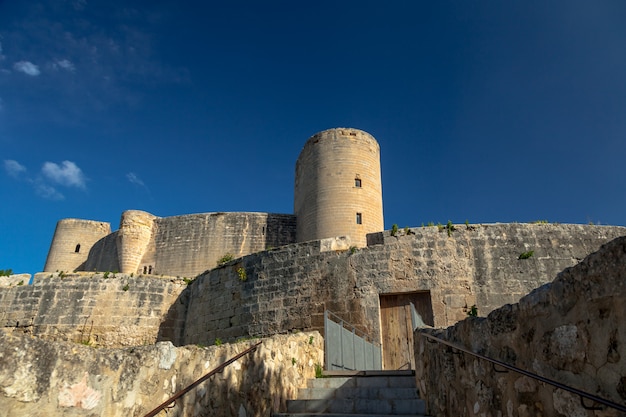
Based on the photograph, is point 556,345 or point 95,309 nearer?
point 556,345

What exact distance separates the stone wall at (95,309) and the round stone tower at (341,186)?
280 inches

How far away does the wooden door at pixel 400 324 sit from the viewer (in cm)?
1036

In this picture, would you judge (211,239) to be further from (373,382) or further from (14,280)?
(373,382)

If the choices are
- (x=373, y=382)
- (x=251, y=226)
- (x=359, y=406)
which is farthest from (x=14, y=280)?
(x=359, y=406)

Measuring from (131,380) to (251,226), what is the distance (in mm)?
20922

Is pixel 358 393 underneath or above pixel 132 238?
underneath

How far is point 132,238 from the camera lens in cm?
2562

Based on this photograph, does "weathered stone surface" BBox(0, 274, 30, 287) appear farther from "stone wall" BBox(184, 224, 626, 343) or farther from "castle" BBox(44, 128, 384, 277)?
"castle" BBox(44, 128, 384, 277)

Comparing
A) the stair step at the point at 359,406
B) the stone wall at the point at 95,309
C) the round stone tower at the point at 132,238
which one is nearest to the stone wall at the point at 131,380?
the stair step at the point at 359,406

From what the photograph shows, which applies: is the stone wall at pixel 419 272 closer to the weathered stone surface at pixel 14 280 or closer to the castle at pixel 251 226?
the castle at pixel 251 226

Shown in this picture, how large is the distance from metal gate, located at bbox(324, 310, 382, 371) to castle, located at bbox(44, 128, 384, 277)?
5.70 meters

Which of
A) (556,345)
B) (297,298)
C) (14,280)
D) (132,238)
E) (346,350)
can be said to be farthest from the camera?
(132,238)

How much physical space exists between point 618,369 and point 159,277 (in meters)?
15.5

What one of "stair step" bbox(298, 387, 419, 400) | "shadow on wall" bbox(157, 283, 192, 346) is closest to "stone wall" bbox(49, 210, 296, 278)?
"shadow on wall" bbox(157, 283, 192, 346)
